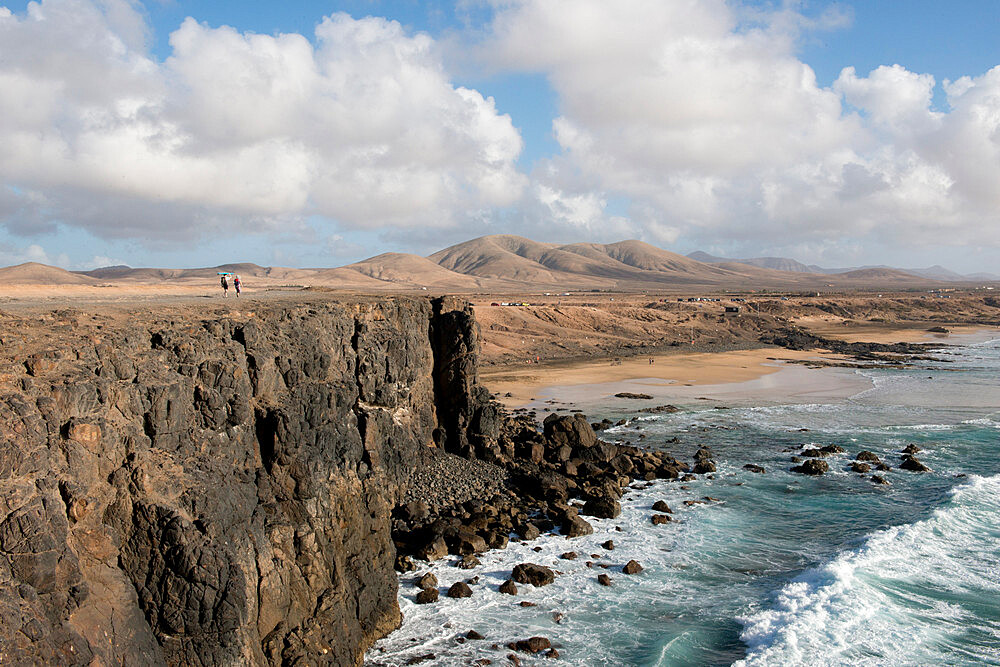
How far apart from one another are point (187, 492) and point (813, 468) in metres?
30.0

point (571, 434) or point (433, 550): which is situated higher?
point (571, 434)

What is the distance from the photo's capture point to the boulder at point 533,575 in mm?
21422

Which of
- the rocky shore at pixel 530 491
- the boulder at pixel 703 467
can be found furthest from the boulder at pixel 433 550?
the boulder at pixel 703 467

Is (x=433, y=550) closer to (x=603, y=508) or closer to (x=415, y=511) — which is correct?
(x=415, y=511)

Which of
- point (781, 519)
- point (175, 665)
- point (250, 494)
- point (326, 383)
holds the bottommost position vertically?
point (781, 519)

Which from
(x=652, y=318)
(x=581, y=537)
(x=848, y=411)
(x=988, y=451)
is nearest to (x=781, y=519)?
(x=581, y=537)

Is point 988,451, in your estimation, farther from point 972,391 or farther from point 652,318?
point 652,318

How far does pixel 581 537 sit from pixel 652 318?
80638mm

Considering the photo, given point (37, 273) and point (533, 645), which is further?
point (37, 273)

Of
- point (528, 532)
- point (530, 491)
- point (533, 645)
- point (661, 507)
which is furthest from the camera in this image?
point (530, 491)

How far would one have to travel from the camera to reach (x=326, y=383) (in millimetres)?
19766

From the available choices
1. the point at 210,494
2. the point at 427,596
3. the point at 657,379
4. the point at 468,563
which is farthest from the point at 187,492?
the point at 657,379

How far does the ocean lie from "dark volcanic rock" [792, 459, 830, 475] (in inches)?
21.4

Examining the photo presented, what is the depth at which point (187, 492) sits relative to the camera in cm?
1315
